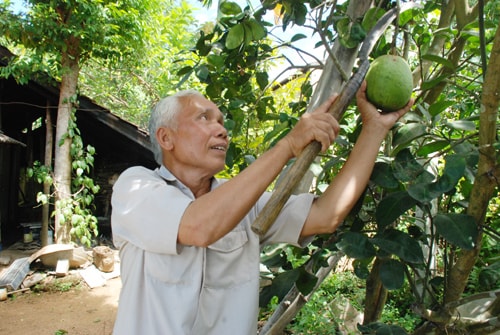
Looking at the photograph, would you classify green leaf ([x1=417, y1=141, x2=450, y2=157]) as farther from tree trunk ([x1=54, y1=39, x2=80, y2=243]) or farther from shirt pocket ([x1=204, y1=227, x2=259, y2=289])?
tree trunk ([x1=54, y1=39, x2=80, y2=243])

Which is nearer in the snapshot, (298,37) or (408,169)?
(408,169)

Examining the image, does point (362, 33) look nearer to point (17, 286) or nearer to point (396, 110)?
point (396, 110)

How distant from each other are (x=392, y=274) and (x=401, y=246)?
0.11m

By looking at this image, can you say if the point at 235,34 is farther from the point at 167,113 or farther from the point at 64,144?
the point at 64,144

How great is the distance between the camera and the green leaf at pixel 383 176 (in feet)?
3.48

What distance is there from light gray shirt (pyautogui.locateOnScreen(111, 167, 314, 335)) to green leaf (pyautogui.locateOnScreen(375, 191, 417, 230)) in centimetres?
27

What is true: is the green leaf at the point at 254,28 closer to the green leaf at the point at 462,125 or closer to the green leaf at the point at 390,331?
the green leaf at the point at 462,125

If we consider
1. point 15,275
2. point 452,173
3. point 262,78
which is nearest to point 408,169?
point 452,173

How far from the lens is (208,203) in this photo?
3.14 feet

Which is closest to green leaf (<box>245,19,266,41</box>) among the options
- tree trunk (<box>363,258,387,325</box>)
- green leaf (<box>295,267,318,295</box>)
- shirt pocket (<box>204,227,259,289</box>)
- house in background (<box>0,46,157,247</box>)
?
shirt pocket (<box>204,227,259,289</box>)

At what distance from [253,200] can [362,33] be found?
52 cm

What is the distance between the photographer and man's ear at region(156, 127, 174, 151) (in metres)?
1.35

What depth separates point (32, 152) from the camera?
8.20m

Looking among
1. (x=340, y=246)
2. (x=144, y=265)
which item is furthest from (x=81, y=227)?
(x=340, y=246)
